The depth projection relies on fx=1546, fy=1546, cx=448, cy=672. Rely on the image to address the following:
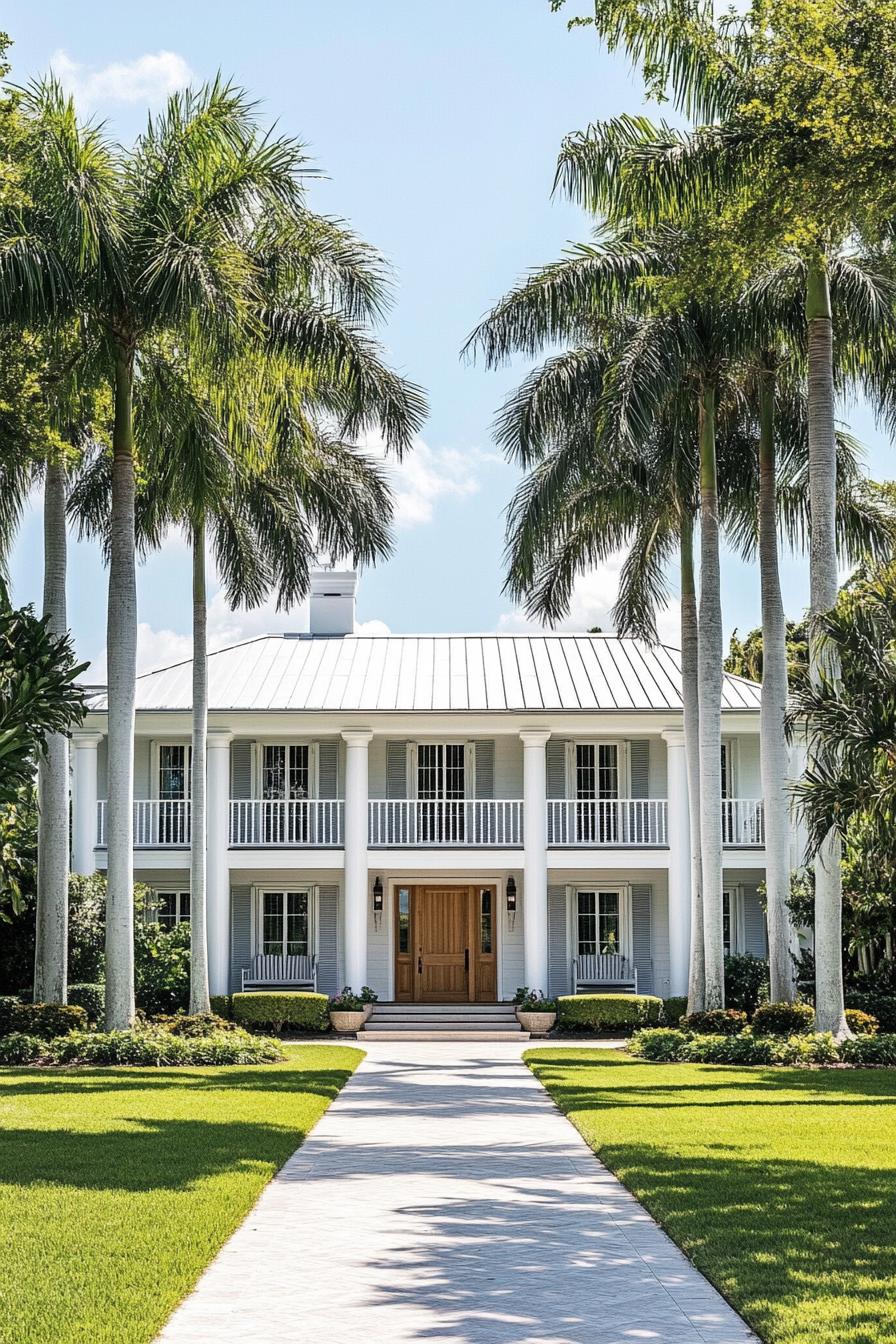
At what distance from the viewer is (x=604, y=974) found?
2953 cm

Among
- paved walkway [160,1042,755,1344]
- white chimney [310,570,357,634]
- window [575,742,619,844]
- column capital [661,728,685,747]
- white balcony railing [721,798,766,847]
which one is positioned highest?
white chimney [310,570,357,634]

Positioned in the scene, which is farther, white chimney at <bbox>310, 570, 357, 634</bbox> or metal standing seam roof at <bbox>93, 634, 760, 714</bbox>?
Result: white chimney at <bbox>310, 570, 357, 634</bbox>

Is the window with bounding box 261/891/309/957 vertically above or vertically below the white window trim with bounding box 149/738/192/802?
below

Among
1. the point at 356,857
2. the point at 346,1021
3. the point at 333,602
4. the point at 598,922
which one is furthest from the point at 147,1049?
the point at 333,602

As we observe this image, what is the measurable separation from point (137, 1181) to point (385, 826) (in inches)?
742

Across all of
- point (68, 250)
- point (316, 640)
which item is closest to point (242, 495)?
point (68, 250)

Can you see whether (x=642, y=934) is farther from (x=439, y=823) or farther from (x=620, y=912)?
(x=439, y=823)

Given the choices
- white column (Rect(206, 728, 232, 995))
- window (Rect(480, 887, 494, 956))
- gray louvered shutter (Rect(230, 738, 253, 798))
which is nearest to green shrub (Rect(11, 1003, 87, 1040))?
white column (Rect(206, 728, 232, 995))

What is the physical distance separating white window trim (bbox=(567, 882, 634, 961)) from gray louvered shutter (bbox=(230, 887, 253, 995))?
6.22 meters

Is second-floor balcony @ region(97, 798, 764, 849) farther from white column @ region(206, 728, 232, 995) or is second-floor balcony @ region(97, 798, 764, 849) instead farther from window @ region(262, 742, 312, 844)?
white column @ region(206, 728, 232, 995)

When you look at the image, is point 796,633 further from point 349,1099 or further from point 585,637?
point 349,1099

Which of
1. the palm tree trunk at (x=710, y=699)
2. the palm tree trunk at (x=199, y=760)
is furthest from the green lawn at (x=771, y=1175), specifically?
the palm tree trunk at (x=199, y=760)

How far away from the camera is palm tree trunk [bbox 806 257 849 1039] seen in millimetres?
19078

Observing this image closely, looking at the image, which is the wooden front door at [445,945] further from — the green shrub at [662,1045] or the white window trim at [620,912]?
the green shrub at [662,1045]
